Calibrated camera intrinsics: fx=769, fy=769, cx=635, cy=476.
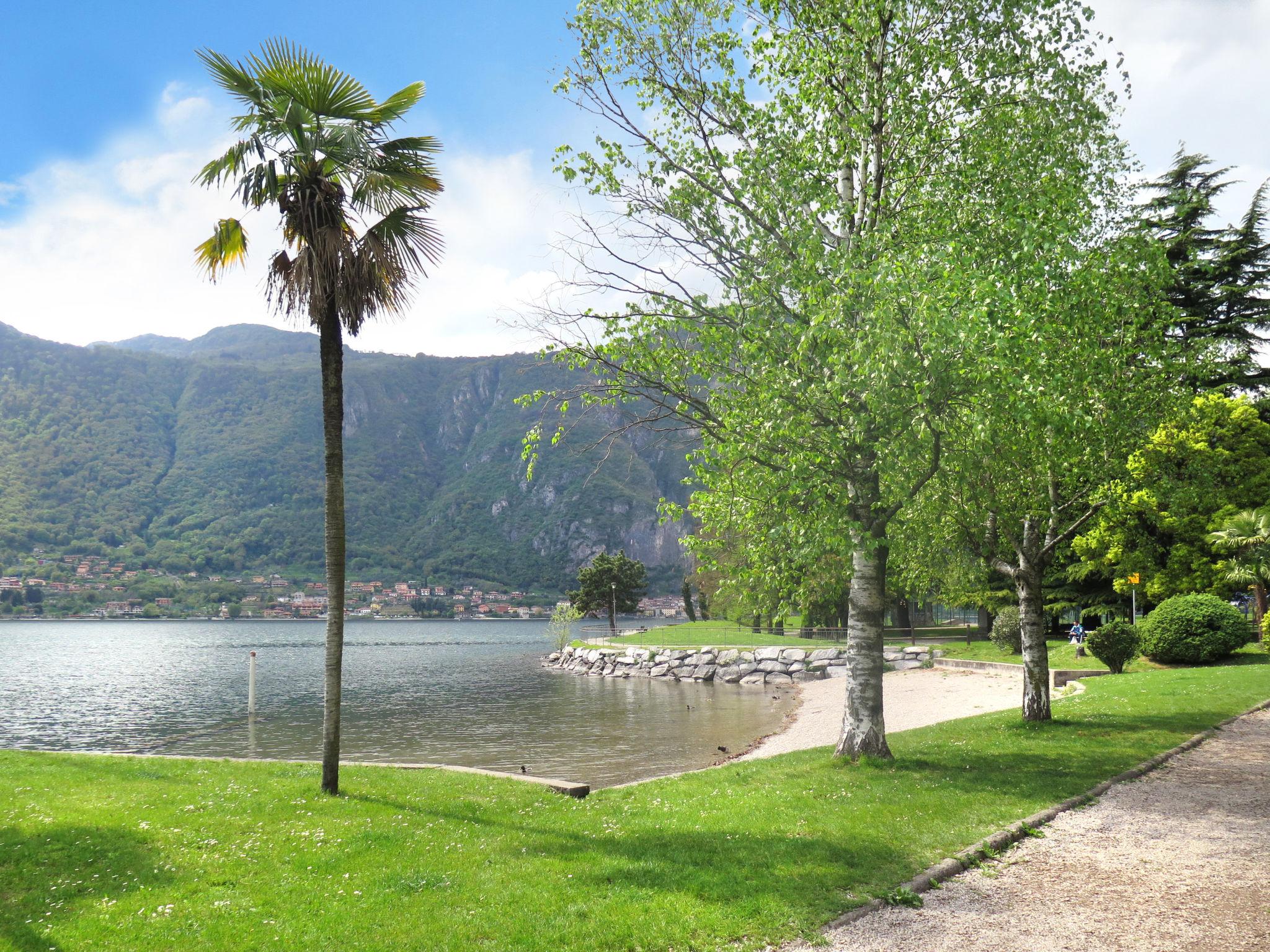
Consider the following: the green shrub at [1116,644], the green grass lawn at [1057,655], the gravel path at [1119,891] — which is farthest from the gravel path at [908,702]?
the gravel path at [1119,891]

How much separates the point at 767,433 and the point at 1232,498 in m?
31.7

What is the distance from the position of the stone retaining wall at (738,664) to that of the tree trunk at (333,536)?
3195 centimetres

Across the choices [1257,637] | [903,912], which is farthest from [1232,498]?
[903,912]

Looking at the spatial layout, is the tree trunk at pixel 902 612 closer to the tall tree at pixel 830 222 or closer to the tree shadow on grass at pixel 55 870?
the tall tree at pixel 830 222

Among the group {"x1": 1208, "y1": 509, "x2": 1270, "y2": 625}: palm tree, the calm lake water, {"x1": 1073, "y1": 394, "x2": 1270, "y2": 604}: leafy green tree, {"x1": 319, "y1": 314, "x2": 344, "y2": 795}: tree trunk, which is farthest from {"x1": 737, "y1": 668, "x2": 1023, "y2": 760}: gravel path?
{"x1": 1208, "y1": 509, "x2": 1270, "y2": 625}: palm tree

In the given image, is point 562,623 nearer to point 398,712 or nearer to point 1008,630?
point 398,712

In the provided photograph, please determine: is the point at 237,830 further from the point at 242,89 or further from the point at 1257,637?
the point at 1257,637

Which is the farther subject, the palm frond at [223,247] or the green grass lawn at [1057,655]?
the green grass lawn at [1057,655]

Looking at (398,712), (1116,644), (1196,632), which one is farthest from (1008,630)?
(398,712)

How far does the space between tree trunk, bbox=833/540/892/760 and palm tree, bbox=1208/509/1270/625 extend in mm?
24541

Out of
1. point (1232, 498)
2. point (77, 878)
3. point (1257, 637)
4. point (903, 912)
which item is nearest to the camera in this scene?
point (903, 912)

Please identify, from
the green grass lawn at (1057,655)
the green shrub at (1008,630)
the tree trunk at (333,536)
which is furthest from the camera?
the green shrub at (1008,630)

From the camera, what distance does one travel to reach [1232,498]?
106 feet

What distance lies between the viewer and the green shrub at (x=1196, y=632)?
25.8 metres
